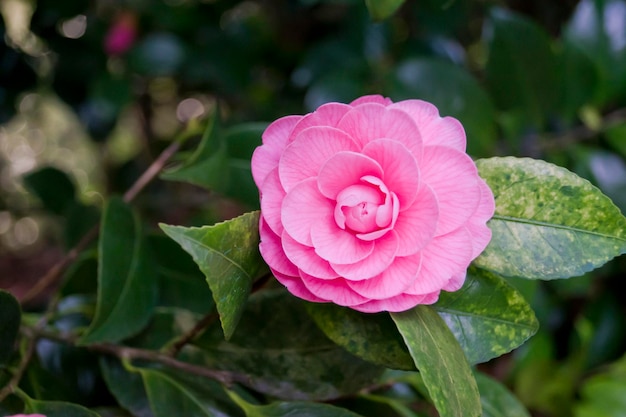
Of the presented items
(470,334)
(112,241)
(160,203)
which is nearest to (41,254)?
(160,203)

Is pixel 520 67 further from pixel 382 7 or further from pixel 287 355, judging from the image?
pixel 287 355

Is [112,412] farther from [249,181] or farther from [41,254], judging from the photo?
[41,254]

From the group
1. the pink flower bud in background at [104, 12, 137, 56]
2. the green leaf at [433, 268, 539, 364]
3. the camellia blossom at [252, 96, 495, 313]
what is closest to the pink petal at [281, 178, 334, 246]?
the camellia blossom at [252, 96, 495, 313]

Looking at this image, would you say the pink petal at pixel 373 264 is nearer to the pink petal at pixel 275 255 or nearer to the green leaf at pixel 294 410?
the pink petal at pixel 275 255

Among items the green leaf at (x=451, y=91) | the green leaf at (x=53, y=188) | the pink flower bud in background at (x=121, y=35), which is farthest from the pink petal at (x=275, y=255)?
the pink flower bud in background at (x=121, y=35)

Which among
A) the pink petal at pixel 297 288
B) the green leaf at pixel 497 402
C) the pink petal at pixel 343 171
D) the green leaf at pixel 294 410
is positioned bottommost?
the green leaf at pixel 497 402

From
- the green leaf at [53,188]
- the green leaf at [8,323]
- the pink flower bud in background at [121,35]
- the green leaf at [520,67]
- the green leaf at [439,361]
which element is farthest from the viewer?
the pink flower bud in background at [121,35]

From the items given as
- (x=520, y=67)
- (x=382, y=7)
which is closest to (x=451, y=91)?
(x=520, y=67)
